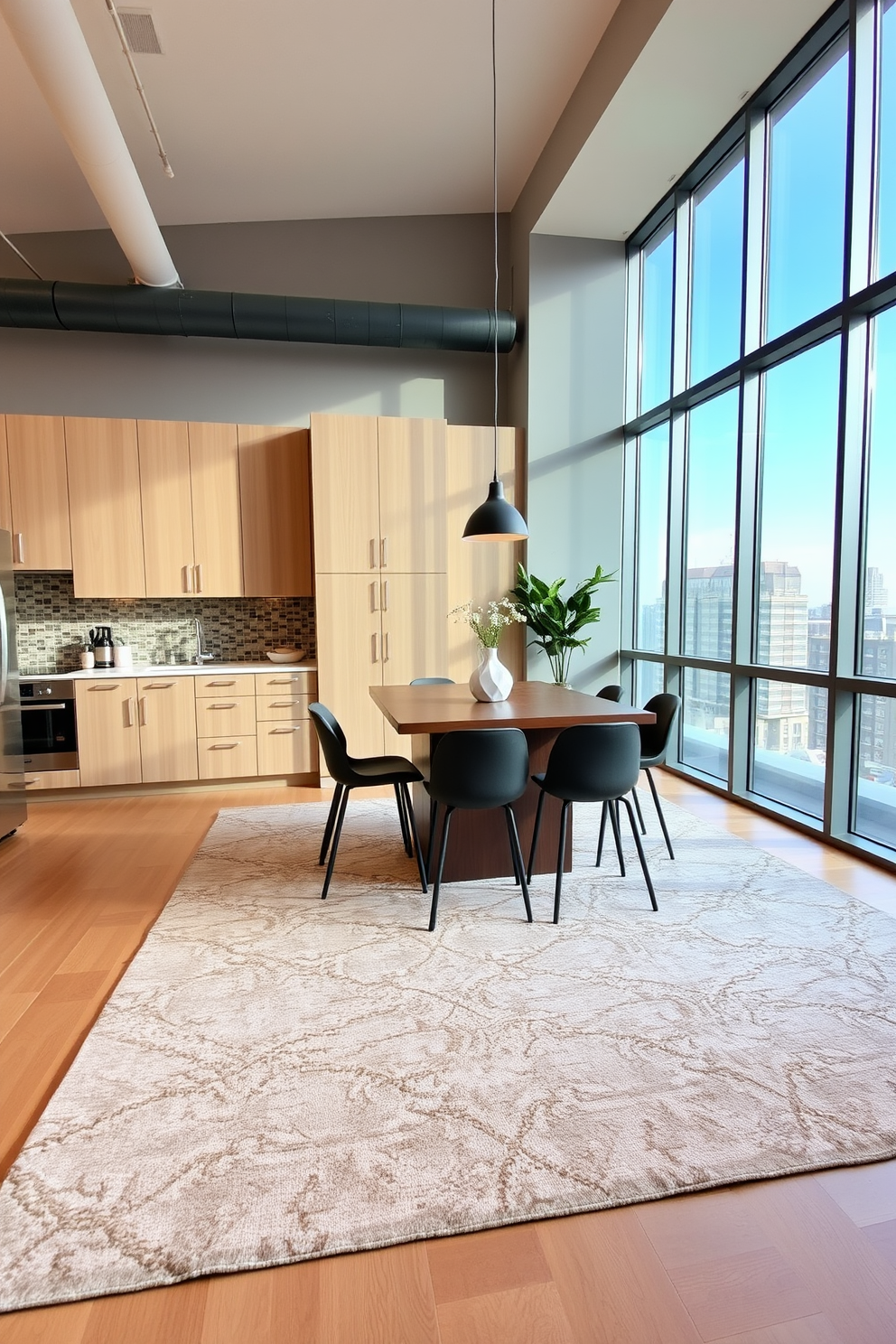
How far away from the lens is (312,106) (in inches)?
175

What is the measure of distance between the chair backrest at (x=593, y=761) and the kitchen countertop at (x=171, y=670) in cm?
284

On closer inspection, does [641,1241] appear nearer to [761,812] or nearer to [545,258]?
[761,812]

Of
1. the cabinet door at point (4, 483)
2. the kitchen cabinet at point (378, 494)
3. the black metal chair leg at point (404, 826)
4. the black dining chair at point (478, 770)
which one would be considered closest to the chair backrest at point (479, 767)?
the black dining chair at point (478, 770)

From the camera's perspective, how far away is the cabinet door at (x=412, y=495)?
5.32m

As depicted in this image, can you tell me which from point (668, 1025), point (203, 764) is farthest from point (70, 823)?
point (668, 1025)

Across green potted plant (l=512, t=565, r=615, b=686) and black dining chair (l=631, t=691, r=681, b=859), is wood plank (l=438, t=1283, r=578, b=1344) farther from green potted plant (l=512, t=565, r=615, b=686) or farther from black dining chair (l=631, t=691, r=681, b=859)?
green potted plant (l=512, t=565, r=615, b=686)

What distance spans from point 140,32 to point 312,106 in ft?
3.41

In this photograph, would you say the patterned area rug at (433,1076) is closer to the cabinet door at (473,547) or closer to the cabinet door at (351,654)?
the cabinet door at (351,654)

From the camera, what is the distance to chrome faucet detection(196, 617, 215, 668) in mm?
5617

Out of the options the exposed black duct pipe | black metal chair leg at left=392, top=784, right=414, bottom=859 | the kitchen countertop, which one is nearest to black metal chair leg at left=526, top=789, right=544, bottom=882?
black metal chair leg at left=392, top=784, right=414, bottom=859

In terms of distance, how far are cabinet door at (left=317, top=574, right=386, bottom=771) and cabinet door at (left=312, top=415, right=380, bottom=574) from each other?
15cm

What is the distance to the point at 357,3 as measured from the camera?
373 centimetres

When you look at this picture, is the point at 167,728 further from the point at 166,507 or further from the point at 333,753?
the point at 333,753

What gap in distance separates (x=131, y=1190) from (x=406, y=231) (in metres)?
6.51
